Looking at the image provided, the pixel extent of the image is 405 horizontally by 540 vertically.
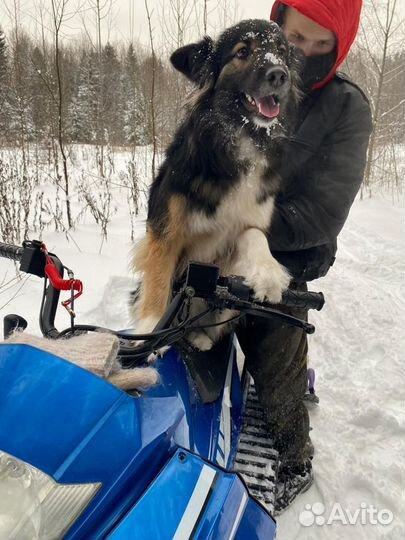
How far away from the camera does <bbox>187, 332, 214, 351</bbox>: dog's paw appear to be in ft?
6.76

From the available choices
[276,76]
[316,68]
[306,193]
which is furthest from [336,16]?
[306,193]

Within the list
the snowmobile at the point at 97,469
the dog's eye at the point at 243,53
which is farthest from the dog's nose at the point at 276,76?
the snowmobile at the point at 97,469

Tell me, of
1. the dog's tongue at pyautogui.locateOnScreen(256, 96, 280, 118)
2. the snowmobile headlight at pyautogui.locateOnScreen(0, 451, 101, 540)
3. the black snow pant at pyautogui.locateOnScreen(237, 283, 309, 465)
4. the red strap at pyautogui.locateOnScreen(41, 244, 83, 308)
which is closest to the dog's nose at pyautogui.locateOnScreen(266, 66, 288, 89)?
the dog's tongue at pyautogui.locateOnScreen(256, 96, 280, 118)

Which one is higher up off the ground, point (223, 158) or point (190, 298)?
point (223, 158)

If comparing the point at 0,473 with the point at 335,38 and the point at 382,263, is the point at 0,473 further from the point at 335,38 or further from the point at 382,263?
the point at 382,263

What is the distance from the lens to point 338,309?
4477 mm

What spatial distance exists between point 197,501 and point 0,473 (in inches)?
14.7

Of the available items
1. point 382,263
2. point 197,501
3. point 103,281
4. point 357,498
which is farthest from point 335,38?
point 382,263

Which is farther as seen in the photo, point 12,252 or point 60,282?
point 12,252

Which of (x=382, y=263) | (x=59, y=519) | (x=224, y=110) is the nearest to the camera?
(x=59, y=519)

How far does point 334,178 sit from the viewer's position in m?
2.07

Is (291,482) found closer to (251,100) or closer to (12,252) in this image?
(12,252)

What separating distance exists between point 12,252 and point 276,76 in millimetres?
1437

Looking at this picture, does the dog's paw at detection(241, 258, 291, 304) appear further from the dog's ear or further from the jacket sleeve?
the dog's ear
